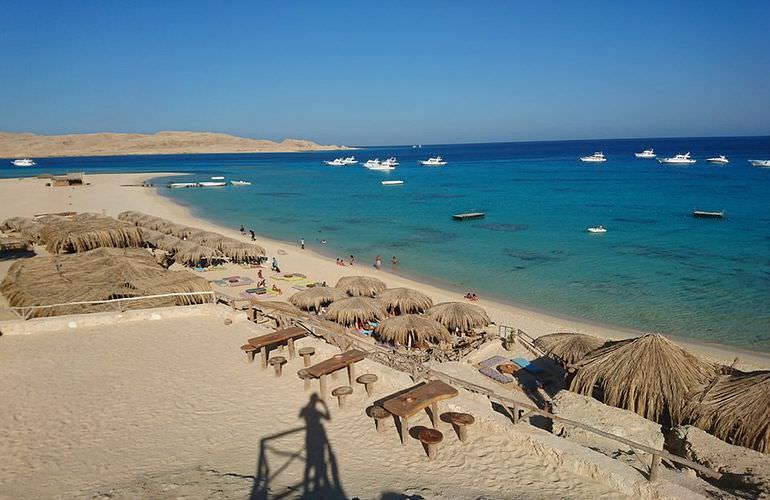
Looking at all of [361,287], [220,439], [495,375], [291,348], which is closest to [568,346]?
[495,375]

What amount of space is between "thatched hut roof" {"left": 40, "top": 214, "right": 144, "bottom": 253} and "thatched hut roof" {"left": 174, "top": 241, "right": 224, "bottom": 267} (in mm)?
2018

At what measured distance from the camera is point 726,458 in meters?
7.07

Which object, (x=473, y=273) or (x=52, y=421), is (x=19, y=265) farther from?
(x=473, y=273)

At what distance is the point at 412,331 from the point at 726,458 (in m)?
7.77

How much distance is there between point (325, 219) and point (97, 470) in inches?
1390

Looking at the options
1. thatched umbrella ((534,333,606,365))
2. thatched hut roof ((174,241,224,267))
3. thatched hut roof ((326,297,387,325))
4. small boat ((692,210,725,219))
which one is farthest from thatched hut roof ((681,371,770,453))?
small boat ((692,210,725,219))

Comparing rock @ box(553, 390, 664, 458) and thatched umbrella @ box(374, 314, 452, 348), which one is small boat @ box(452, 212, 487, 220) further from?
rock @ box(553, 390, 664, 458)

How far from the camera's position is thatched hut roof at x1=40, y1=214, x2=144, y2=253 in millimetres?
20031

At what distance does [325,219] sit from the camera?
41594mm

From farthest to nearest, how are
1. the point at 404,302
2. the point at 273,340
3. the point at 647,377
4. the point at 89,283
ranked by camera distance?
the point at 404,302 → the point at 89,283 → the point at 273,340 → the point at 647,377

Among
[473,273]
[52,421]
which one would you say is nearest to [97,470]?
[52,421]

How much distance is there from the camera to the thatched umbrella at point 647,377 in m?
9.02

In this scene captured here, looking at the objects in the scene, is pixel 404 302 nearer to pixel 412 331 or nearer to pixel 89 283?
pixel 412 331

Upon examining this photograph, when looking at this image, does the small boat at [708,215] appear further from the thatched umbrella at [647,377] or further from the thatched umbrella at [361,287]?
the thatched umbrella at [647,377]
